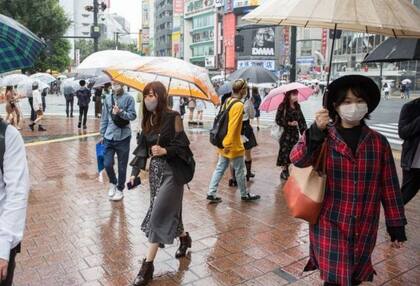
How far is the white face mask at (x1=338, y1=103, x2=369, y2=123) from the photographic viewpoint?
2.73m


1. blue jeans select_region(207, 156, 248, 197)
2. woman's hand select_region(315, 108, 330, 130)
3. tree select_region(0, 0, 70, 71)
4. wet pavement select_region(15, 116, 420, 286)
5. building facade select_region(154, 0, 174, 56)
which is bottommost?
wet pavement select_region(15, 116, 420, 286)

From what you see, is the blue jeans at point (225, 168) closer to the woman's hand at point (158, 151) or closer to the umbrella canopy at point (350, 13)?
the woman's hand at point (158, 151)

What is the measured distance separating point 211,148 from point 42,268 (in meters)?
7.53

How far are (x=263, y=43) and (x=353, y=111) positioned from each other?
7445 centimetres

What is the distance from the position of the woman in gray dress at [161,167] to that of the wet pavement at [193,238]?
0.39 metres

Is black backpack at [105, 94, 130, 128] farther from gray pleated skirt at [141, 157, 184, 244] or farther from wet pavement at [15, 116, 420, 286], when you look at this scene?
gray pleated skirt at [141, 157, 184, 244]

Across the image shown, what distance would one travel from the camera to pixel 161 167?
3.99 meters

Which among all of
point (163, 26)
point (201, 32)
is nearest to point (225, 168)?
point (201, 32)

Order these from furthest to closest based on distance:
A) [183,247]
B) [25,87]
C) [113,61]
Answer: [25,87] < [113,61] < [183,247]

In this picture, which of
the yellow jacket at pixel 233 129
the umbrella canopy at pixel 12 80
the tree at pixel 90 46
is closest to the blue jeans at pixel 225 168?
the yellow jacket at pixel 233 129

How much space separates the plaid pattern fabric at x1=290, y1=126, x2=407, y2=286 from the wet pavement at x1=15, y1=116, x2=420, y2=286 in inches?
47.6

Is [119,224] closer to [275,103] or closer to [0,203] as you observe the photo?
[0,203]

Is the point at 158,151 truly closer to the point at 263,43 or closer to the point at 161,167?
the point at 161,167

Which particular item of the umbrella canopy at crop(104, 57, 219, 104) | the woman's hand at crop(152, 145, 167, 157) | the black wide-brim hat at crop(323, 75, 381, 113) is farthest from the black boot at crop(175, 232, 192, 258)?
the black wide-brim hat at crop(323, 75, 381, 113)
